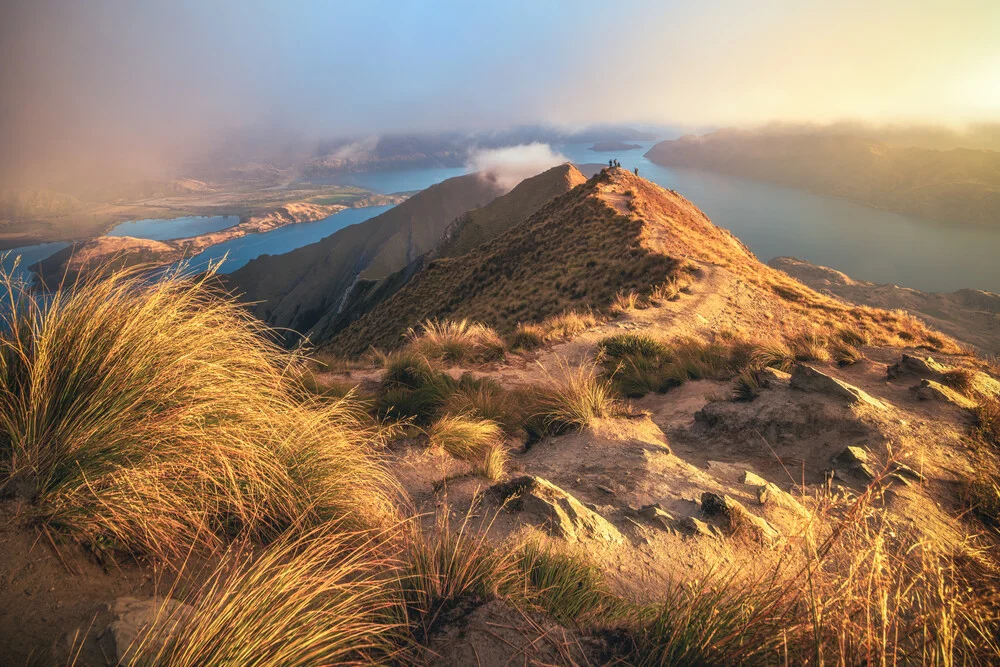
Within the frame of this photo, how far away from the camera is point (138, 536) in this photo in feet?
5.78

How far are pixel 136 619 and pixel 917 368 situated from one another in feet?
28.3

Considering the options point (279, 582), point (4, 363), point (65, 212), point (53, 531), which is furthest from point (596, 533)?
point (65, 212)

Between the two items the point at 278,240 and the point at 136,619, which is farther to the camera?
the point at 278,240

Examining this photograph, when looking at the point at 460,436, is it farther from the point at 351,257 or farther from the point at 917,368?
the point at 351,257

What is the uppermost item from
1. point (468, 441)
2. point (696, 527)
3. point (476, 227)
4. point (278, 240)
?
point (476, 227)

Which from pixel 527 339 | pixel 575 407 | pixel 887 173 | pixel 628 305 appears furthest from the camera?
pixel 887 173

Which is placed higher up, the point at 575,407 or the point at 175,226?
the point at 175,226

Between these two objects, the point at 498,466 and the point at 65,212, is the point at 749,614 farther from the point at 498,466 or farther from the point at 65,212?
the point at 65,212

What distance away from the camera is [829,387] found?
5.19 m

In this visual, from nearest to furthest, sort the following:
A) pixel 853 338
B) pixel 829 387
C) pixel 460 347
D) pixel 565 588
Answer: pixel 565 588
pixel 829 387
pixel 460 347
pixel 853 338

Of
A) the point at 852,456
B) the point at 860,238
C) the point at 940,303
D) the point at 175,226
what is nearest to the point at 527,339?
the point at 852,456

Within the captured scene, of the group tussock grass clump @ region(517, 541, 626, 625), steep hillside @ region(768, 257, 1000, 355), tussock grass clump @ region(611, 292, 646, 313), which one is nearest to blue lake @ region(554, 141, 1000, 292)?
A: steep hillside @ region(768, 257, 1000, 355)

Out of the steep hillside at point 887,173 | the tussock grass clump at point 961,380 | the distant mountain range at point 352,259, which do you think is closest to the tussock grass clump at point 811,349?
the tussock grass clump at point 961,380

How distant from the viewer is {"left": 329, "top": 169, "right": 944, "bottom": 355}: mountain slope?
585 inches
